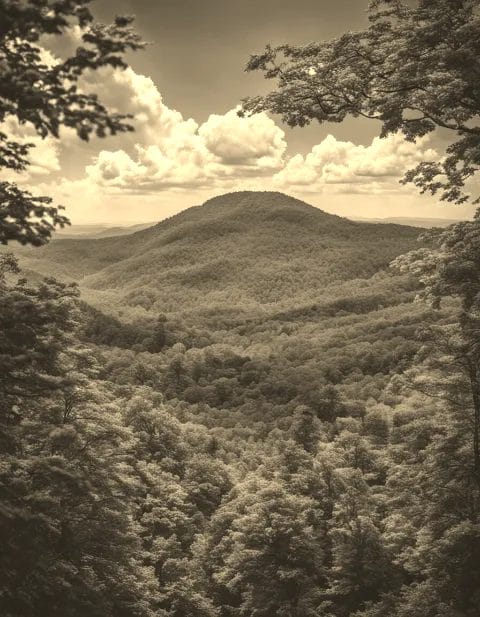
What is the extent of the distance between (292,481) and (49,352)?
103ft

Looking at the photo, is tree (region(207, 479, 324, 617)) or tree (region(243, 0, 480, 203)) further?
tree (region(207, 479, 324, 617))

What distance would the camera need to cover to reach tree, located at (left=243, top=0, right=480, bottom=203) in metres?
9.16

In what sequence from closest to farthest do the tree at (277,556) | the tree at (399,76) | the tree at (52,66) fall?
1. the tree at (52,66)
2. the tree at (399,76)
3. the tree at (277,556)

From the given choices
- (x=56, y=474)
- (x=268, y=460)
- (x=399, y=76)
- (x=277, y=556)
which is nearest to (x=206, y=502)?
(x=268, y=460)

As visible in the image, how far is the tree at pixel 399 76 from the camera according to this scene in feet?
30.0

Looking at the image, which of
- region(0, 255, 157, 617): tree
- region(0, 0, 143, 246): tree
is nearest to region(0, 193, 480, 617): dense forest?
region(0, 255, 157, 617): tree

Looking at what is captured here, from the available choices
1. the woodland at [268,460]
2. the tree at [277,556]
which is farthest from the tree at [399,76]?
the tree at [277,556]

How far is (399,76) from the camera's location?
387 inches

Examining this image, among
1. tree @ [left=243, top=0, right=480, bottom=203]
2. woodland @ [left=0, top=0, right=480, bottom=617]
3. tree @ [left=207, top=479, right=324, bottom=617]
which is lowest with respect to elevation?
tree @ [left=207, top=479, right=324, bottom=617]

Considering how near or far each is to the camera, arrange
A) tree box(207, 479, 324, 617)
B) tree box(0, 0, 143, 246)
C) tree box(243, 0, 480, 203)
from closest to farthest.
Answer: tree box(0, 0, 143, 246) < tree box(243, 0, 480, 203) < tree box(207, 479, 324, 617)

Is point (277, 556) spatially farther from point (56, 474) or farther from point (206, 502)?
point (56, 474)

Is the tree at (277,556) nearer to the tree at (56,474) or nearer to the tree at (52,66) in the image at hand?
the tree at (56,474)

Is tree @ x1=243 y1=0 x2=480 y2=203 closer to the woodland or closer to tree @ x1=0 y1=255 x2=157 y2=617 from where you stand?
the woodland

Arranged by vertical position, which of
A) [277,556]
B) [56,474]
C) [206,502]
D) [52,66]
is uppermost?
[52,66]
